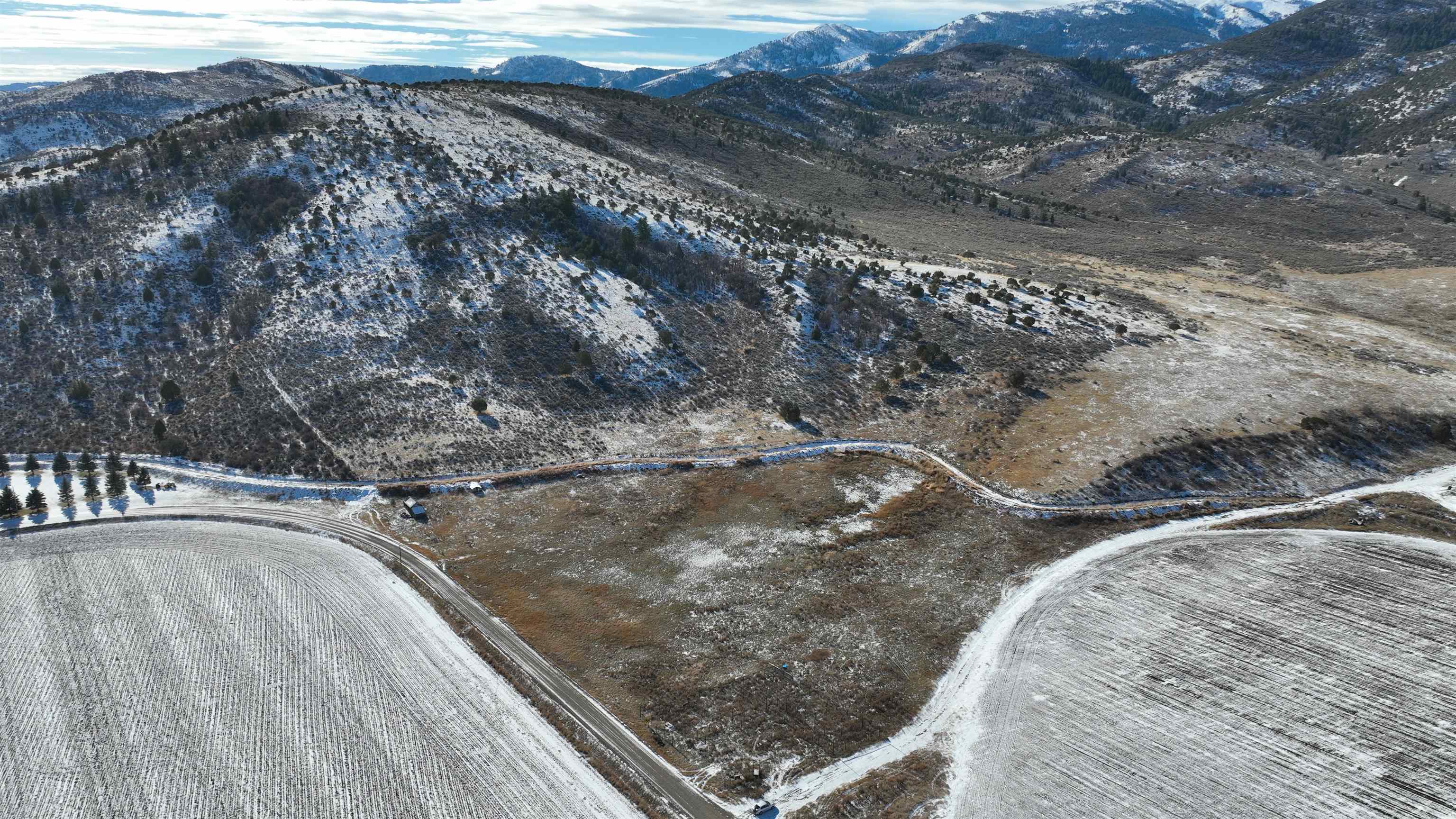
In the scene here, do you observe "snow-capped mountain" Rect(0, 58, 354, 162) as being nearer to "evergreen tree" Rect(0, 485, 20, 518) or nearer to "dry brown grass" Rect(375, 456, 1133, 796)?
"evergreen tree" Rect(0, 485, 20, 518)

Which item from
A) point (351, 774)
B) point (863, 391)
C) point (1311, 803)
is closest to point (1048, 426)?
point (863, 391)

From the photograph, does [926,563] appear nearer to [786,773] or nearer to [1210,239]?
[786,773]

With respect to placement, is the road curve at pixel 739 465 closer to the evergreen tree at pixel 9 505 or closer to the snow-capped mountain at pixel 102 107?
the evergreen tree at pixel 9 505

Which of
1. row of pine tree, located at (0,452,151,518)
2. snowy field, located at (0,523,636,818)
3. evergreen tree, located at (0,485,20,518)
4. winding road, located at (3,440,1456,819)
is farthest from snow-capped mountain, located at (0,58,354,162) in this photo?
snowy field, located at (0,523,636,818)

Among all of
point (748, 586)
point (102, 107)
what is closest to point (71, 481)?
point (748, 586)

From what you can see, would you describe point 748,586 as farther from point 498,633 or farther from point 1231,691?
point 1231,691
